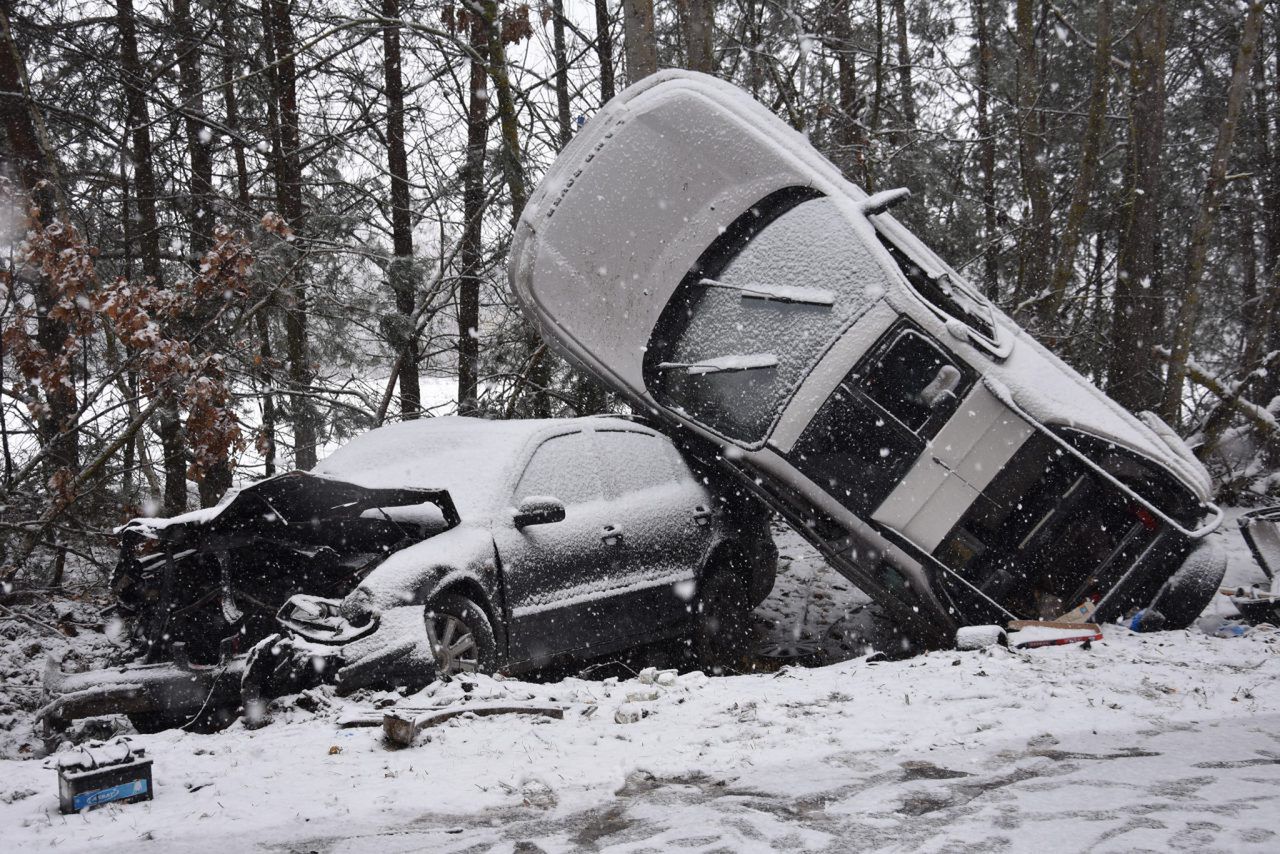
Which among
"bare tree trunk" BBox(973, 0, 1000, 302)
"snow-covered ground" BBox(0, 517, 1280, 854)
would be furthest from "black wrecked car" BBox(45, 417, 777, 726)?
"bare tree trunk" BBox(973, 0, 1000, 302)

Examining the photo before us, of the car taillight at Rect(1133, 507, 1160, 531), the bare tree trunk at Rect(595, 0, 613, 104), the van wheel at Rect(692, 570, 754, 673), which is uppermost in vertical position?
the bare tree trunk at Rect(595, 0, 613, 104)

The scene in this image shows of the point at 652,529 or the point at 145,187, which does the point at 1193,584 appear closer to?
the point at 652,529

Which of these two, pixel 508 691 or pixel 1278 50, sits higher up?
pixel 1278 50

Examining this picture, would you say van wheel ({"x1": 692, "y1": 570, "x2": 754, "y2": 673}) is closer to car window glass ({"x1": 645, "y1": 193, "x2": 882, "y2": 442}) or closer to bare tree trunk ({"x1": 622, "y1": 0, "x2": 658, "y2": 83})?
car window glass ({"x1": 645, "y1": 193, "x2": 882, "y2": 442})

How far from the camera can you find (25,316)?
7.49 m

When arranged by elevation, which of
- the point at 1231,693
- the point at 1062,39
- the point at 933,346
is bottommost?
the point at 1231,693

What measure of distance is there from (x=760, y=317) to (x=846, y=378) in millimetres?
805

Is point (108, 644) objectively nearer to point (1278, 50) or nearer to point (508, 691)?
point (508, 691)

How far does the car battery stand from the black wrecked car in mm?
881

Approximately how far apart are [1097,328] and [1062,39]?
6457 mm

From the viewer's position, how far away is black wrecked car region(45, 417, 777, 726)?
4613 mm

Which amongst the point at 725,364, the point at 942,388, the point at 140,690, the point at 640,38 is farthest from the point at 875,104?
the point at 140,690

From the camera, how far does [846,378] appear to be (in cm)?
573

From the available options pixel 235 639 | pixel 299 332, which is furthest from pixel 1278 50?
pixel 235 639
